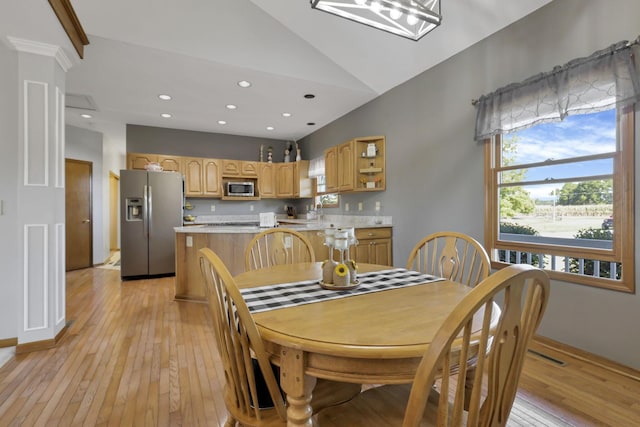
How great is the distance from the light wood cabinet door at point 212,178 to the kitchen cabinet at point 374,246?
3095 millimetres

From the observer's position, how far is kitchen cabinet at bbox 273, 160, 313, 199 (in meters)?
6.14

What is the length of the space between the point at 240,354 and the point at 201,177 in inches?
204

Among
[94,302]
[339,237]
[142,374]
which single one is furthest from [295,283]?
[94,302]

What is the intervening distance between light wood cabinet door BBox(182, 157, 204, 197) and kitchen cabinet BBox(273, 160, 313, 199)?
4.83 feet

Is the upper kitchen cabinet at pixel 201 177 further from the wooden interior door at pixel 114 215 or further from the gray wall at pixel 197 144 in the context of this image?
the wooden interior door at pixel 114 215

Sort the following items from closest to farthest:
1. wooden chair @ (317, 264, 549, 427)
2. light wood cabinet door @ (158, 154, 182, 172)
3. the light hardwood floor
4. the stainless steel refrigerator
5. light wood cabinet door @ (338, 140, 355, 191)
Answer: wooden chair @ (317, 264, 549, 427) < the light hardwood floor < light wood cabinet door @ (338, 140, 355, 191) < the stainless steel refrigerator < light wood cabinet door @ (158, 154, 182, 172)

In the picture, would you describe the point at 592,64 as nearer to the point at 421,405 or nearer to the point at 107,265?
A: the point at 421,405

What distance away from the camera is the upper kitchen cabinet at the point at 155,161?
→ 5199mm

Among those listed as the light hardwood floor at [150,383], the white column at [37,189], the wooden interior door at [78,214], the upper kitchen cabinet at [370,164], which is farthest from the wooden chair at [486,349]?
the wooden interior door at [78,214]

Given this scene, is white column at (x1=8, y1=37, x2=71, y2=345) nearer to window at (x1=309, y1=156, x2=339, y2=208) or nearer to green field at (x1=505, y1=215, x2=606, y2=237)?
window at (x1=309, y1=156, x2=339, y2=208)

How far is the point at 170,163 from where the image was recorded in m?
5.39

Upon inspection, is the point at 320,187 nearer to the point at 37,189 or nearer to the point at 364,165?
the point at 364,165

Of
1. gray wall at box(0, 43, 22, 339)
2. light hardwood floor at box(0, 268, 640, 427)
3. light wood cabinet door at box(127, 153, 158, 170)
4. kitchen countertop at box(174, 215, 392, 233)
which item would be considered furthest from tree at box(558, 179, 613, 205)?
light wood cabinet door at box(127, 153, 158, 170)

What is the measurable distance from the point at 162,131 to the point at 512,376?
6.25 m
